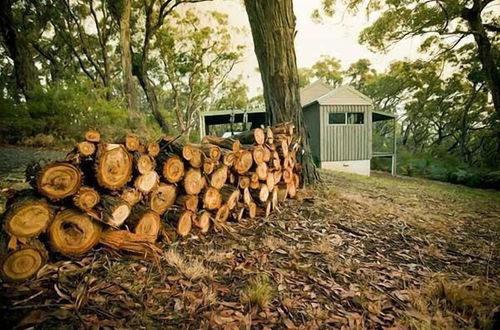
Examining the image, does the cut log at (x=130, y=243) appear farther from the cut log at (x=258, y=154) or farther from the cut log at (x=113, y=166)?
the cut log at (x=258, y=154)

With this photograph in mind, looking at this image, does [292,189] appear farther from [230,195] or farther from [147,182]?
[147,182]

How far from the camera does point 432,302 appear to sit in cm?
189

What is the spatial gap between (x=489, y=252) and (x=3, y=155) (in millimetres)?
8628

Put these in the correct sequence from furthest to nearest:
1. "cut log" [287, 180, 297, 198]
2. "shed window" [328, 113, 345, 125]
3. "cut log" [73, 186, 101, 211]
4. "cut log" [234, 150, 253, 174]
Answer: "shed window" [328, 113, 345, 125] → "cut log" [287, 180, 297, 198] → "cut log" [234, 150, 253, 174] → "cut log" [73, 186, 101, 211]

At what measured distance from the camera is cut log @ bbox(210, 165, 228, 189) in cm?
291

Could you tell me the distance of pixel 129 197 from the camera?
7.40 feet

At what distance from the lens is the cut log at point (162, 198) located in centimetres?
245

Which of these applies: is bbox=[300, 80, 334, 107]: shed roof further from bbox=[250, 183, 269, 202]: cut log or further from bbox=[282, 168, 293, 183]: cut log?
bbox=[250, 183, 269, 202]: cut log

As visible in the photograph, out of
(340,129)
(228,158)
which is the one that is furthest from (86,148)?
(340,129)

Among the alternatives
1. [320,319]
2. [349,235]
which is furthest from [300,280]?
[349,235]

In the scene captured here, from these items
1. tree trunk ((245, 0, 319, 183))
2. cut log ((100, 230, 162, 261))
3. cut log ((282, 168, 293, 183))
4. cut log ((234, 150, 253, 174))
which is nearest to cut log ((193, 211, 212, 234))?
cut log ((100, 230, 162, 261))

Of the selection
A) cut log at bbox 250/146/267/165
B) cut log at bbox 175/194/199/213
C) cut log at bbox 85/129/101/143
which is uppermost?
cut log at bbox 85/129/101/143

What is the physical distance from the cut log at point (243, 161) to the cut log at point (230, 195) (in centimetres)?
23

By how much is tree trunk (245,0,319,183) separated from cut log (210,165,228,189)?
1861mm
